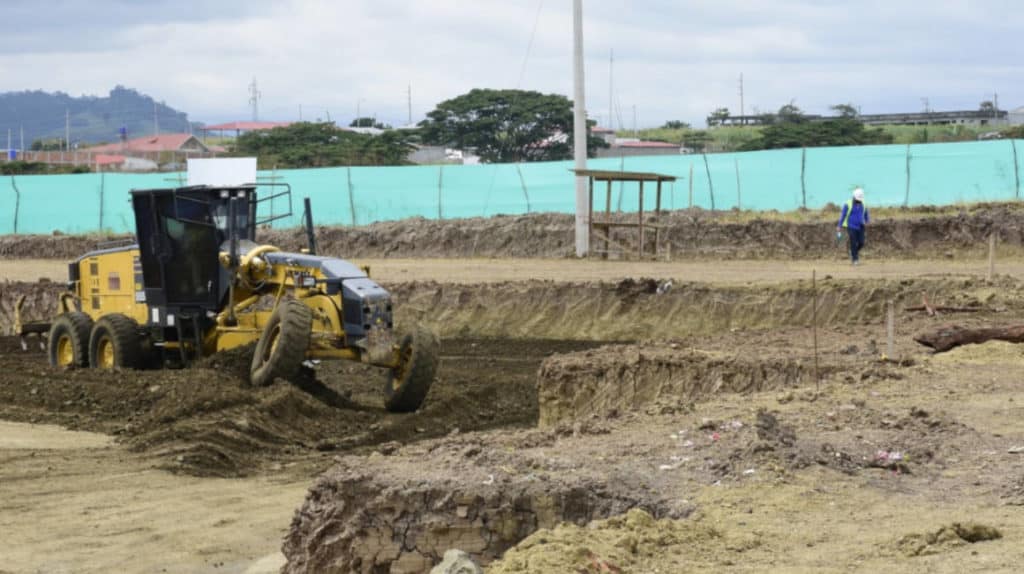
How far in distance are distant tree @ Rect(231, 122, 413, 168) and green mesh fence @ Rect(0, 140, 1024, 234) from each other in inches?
524

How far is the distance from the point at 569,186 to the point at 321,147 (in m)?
28.3

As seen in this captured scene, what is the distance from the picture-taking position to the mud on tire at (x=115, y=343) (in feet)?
61.5

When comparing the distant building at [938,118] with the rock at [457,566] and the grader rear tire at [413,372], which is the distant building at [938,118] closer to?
the grader rear tire at [413,372]

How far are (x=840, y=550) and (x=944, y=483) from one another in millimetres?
1717

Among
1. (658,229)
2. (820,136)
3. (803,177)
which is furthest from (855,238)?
(820,136)

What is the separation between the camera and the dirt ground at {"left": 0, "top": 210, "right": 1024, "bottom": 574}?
777 cm

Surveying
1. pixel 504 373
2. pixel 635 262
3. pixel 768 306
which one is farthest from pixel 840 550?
pixel 635 262

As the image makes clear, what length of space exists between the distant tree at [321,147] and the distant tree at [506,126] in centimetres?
215

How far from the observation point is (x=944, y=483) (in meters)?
8.71

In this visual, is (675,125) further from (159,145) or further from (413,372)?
(413,372)

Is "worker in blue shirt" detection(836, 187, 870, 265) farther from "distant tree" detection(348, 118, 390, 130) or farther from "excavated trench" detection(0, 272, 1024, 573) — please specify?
"distant tree" detection(348, 118, 390, 130)

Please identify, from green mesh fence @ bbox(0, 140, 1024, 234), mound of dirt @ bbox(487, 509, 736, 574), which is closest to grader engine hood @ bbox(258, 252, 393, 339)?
mound of dirt @ bbox(487, 509, 736, 574)

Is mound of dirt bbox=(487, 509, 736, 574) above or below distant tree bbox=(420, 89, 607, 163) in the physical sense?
below

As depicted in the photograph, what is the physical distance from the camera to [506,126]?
64125 mm
